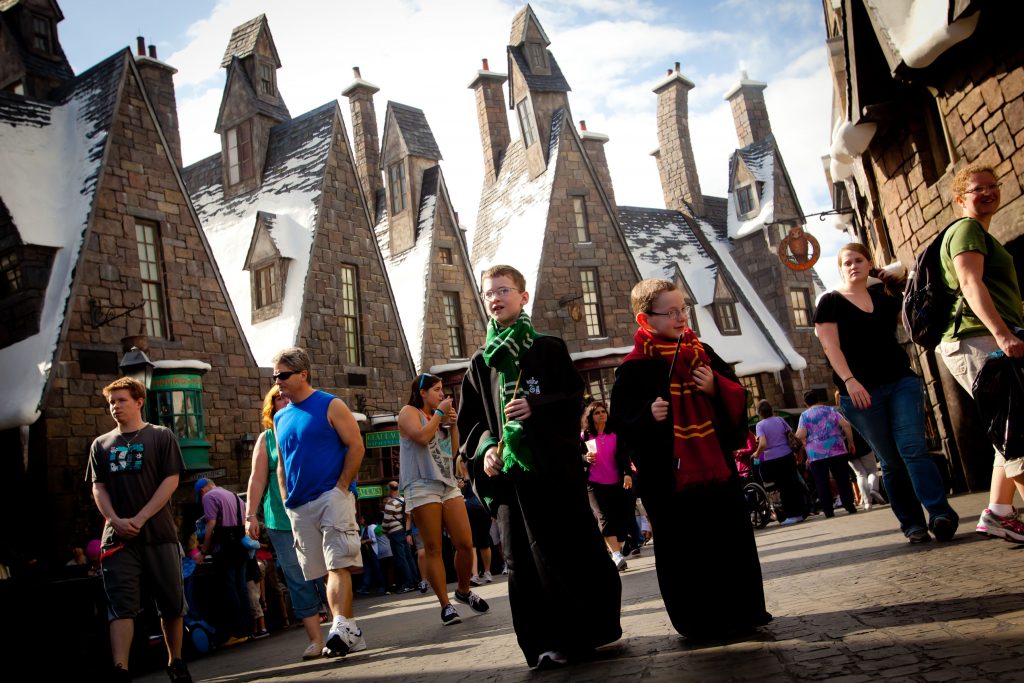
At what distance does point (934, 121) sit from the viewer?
1009 centimetres

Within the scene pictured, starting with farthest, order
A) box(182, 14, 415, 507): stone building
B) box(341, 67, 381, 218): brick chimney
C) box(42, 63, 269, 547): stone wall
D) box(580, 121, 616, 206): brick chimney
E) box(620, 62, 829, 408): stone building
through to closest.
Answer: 1. box(580, 121, 616, 206): brick chimney
2. box(620, 62, 829, 408): stone building
3. box(341, 67, 381, 218): brick chimney
4. box(182, 14, 415, 507): stone building
5. box(42, 63, 269, 547): stone wall

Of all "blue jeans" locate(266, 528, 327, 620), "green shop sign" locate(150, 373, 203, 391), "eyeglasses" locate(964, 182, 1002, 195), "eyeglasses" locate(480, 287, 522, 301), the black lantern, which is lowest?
"blue jeans" locate(266, 528, 327, 620)

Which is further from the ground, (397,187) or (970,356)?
(397,187)

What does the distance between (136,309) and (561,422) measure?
15331mm

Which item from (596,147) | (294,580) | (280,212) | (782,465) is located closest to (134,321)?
(280,212)

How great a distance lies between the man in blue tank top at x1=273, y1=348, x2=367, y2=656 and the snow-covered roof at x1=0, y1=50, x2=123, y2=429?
1130 centimetres

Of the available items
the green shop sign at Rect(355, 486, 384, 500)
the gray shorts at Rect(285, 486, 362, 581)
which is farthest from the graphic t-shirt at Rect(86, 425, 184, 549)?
the green shop sign at Rect(355, 486, 384, 500)

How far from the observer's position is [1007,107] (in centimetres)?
812

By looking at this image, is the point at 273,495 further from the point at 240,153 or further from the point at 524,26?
the point at 524,26

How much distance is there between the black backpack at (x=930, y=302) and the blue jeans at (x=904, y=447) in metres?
0.45

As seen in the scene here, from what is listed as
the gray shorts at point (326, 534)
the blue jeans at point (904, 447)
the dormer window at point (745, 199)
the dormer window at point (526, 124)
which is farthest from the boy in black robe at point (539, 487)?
the dormer window at point (745, 199)

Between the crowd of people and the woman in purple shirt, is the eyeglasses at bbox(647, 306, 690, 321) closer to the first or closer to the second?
the crowd of people

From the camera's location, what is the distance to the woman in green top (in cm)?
671

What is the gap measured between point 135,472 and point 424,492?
7.03 ft
